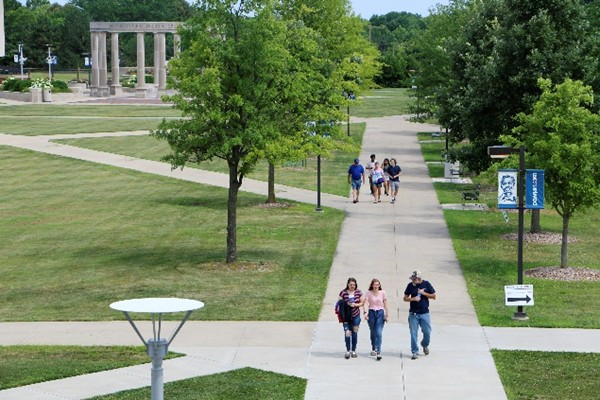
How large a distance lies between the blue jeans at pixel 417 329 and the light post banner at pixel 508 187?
586 cm

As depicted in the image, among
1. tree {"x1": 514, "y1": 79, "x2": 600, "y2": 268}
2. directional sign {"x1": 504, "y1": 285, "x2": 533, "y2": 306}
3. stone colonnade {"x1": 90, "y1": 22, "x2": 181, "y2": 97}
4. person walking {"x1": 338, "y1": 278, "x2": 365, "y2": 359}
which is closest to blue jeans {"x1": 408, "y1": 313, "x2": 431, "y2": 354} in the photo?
person walking {"x1": 338, "y1": 278, "x2": 365, "y2": 359}

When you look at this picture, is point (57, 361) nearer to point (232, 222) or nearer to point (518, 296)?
point (518, 296)

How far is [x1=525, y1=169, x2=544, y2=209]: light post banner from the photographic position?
28.0 m

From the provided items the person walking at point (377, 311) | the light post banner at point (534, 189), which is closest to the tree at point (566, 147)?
the light post banner at point (534, 189)

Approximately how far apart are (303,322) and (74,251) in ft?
38.1

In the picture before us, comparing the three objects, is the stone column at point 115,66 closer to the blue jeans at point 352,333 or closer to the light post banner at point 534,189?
the light post banner at point 534,189

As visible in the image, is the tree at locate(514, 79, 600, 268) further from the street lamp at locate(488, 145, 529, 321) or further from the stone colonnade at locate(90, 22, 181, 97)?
the stone colonnade at locate(90, 22, 181, 97)

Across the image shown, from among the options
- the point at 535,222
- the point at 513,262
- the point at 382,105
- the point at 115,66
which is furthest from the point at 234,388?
the point at 115,66

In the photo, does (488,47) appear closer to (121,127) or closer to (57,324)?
(57,324)

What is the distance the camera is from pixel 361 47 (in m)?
70.6

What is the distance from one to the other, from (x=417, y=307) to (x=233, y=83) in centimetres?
1129

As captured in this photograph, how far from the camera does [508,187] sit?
26.9 metres

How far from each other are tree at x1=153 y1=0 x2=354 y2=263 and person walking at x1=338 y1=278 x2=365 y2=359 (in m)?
9.30

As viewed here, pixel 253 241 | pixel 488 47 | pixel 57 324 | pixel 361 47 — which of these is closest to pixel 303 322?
pixel 57 324
